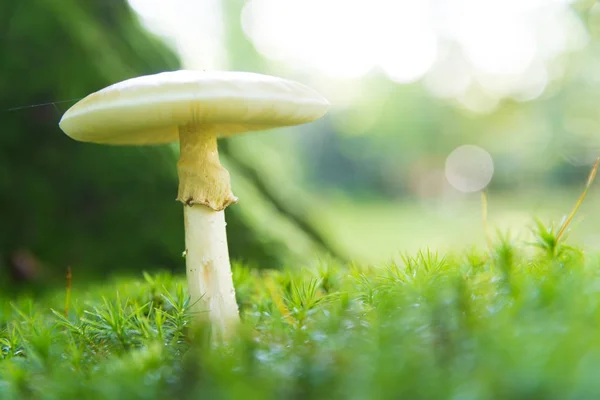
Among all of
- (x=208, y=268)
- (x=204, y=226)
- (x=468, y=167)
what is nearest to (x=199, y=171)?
(x=204, y=226)

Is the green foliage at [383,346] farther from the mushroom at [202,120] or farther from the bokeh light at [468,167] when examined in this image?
the bokeh light at [468,167]

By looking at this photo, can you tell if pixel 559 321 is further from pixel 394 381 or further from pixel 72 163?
pixel 72 163

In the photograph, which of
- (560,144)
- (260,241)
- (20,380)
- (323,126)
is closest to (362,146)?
(323,126)

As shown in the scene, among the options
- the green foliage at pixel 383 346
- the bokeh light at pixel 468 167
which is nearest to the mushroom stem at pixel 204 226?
the green foliage at pixel 383 346

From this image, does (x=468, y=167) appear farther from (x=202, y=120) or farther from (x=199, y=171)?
(x=202, y=120)

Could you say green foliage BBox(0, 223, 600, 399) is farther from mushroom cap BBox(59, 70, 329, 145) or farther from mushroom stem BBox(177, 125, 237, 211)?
mushroom cap BBox(59, 70, 329, 145)

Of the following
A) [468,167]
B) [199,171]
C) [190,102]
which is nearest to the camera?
[190,102]

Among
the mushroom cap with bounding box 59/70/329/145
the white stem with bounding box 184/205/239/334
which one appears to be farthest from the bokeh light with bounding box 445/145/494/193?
the mushroom cap with bounding box 59/70/329/145
